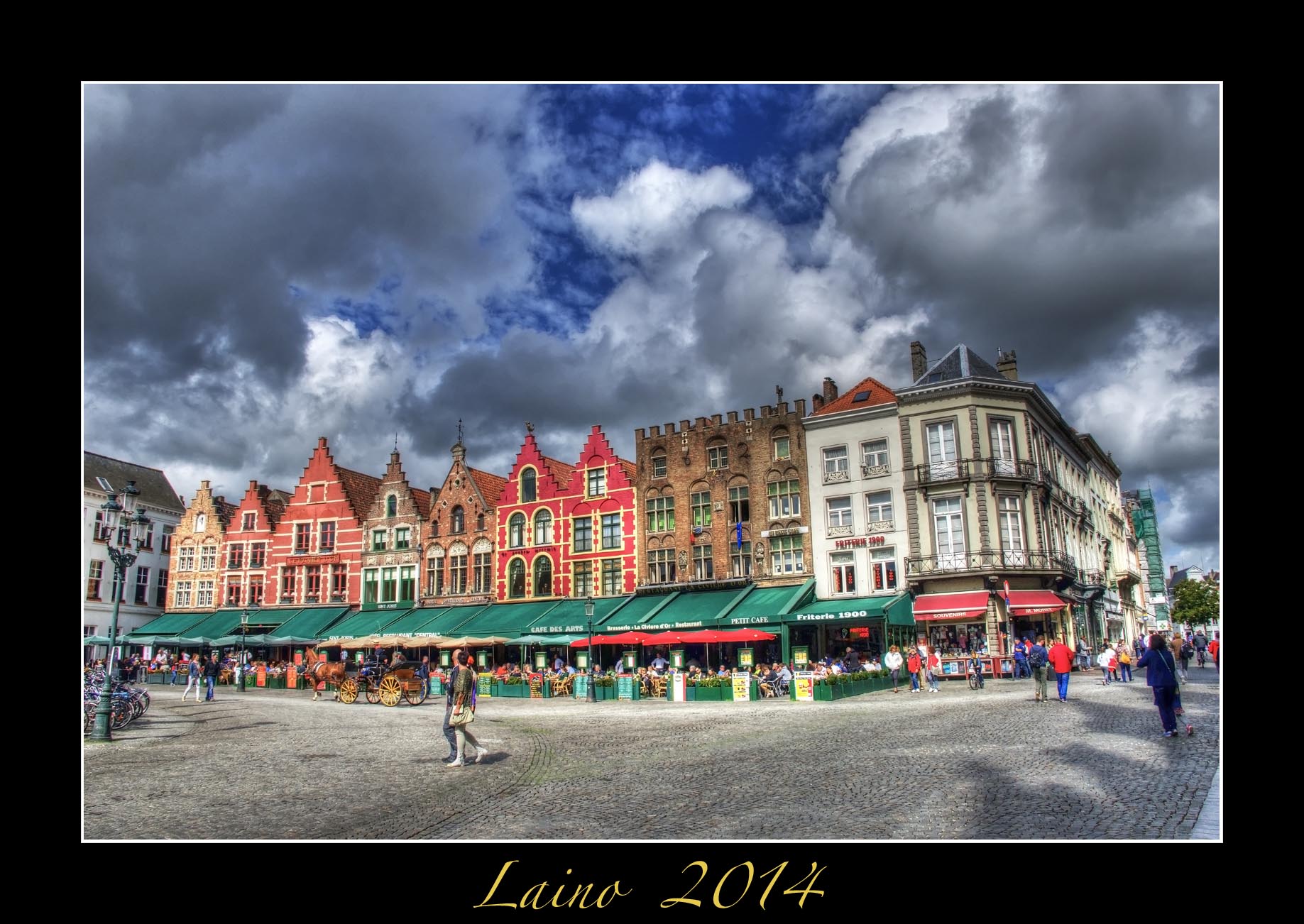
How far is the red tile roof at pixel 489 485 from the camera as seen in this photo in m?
47.9

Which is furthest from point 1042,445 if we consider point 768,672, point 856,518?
point 768,672

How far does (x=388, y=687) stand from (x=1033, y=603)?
23.7 m

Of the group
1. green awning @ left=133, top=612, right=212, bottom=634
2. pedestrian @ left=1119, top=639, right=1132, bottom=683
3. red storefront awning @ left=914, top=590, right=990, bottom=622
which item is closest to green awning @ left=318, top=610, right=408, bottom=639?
green awning @ left=133, top=612, right=212, bottom=634

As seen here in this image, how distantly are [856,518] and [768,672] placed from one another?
10000 mm

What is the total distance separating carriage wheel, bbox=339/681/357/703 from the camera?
29.9 meters

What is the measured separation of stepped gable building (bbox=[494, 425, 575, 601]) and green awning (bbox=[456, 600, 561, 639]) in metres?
0.74

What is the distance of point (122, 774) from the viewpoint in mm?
12977

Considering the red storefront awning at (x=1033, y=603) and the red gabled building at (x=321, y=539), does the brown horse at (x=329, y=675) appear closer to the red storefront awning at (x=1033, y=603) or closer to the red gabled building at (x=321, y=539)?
the red gabled building at (x=321, y=539)

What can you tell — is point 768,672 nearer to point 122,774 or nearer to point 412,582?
point 122,774

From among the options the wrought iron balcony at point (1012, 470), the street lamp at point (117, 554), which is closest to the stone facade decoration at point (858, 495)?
the wrought iron balcony at point (1012, 470)

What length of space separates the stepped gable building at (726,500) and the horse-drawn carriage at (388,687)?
14.5 metres

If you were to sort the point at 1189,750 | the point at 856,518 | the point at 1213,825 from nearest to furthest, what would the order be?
the point at 1213,825 < the point at 1189,750 < the point at 856,518

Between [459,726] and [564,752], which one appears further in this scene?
[564,752]

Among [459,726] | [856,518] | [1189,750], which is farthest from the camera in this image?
[856,518]
